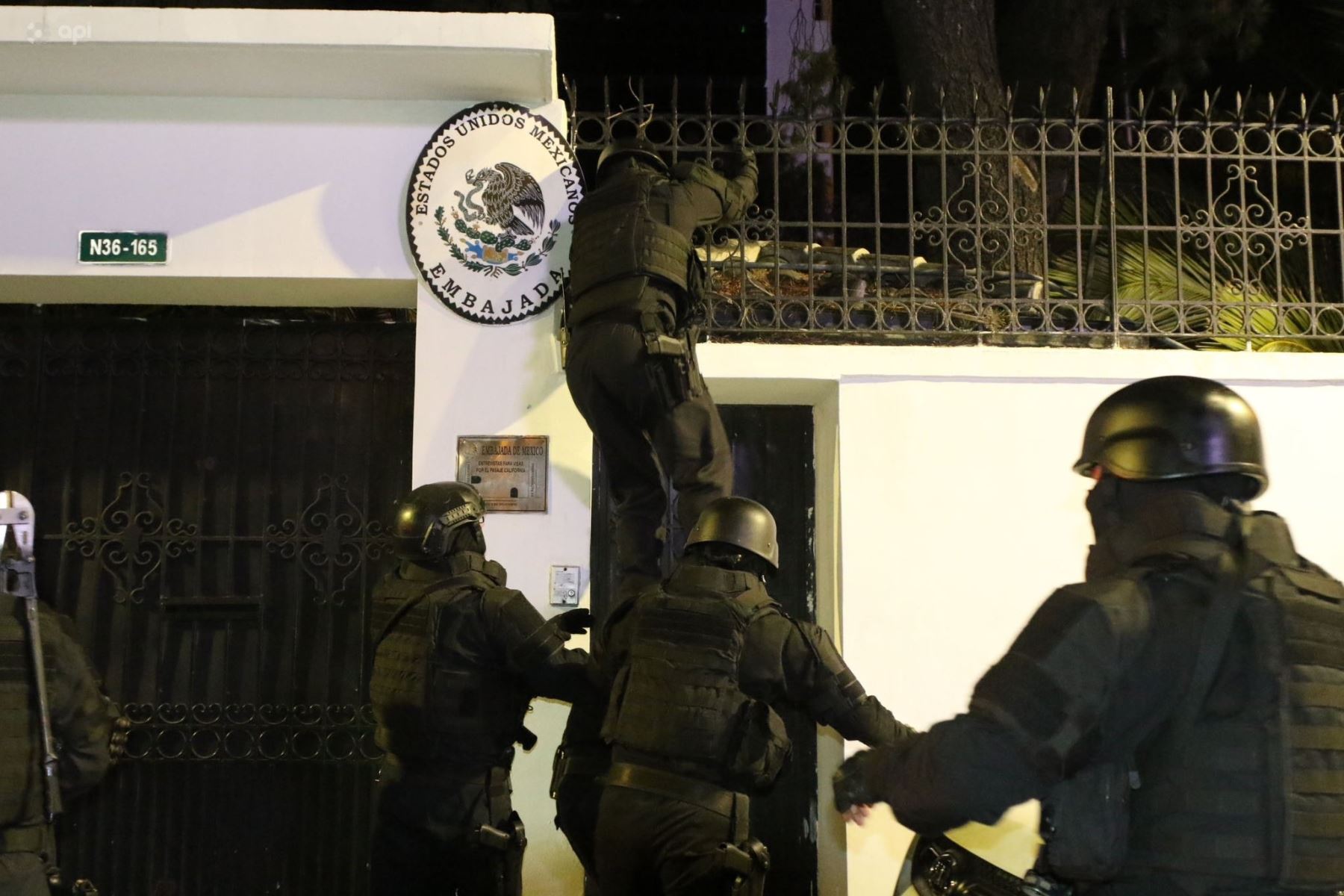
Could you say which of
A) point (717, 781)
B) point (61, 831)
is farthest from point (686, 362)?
point (61, 831)

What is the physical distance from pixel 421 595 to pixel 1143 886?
272 centimetres

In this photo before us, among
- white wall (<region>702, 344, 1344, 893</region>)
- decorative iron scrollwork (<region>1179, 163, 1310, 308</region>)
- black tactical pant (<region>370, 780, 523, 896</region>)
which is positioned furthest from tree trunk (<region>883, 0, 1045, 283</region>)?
black tactical pant (<region>370, 780, 523, 896</region>)

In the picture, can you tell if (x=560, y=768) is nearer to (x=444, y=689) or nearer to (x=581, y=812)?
(x=581, y=812)

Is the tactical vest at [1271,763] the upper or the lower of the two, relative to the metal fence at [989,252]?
lower

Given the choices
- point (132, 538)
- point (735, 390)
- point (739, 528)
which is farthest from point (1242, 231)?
point (132, 538)

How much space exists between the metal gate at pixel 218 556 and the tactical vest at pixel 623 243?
1.68 meters

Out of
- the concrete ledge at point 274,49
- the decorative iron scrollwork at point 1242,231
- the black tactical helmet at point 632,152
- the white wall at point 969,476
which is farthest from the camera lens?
the decorative iron scrollwork at point 1242,231

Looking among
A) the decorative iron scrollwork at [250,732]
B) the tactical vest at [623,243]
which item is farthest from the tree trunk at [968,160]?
the decorative iron scrollwork at [250,732]

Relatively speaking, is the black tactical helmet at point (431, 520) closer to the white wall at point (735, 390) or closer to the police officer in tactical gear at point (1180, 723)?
the white wall at point (735, 390)

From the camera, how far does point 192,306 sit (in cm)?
612

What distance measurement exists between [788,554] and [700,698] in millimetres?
2232

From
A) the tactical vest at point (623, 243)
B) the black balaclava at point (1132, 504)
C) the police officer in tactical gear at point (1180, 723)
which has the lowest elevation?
the police officer in tactical gear at point (1180, 723)

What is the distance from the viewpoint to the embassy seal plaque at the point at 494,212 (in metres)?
5.46

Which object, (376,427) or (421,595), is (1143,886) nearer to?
(421,595)
